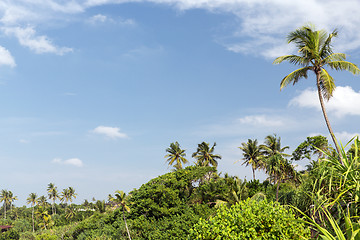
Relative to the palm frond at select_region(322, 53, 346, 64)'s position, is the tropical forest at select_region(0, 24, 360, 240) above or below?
below

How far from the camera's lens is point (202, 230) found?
13195 millimetres

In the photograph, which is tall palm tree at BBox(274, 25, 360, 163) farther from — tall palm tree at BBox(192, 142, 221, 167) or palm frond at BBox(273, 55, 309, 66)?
tall palm tree at BBox(192, 142, 221, 167)

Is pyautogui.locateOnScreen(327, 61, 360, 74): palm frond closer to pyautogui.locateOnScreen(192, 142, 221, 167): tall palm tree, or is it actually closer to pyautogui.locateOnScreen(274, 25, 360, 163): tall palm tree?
pyautogui.locateOnScreen(274, 25, 360, 163): tall palm tree

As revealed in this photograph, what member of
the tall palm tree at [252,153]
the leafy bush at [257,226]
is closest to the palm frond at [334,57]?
the leafy bush at [257,226]

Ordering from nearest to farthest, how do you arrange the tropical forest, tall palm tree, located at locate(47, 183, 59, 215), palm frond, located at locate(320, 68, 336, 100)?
the tropical forest, palm frond, located at locate(320, 68, 336, 100), tall palm tree, located at locate(47, 183, 59, 215)

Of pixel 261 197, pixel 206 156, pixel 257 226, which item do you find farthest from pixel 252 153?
pixel 257 226

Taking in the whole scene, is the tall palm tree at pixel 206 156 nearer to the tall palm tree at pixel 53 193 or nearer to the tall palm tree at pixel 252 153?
the tall palm tree at pixel 252 153

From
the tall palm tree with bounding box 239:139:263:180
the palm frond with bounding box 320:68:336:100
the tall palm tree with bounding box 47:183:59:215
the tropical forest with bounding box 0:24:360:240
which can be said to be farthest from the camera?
the tall palm tree with bounding box 47:183:59:215

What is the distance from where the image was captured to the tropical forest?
33.4ft

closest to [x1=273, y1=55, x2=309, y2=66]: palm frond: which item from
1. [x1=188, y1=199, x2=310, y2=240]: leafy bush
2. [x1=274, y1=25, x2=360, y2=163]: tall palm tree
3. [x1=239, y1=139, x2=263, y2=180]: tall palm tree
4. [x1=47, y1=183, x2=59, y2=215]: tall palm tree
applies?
[x1=274, y1=25, x2=360, y2=163]: tall palm tree

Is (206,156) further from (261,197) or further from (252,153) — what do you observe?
(261,197)

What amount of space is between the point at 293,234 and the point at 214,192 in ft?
103

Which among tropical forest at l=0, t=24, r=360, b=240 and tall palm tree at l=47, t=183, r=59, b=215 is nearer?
tropical forest at l=0, t=24, r=360, b=240

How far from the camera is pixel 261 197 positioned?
115 feet
